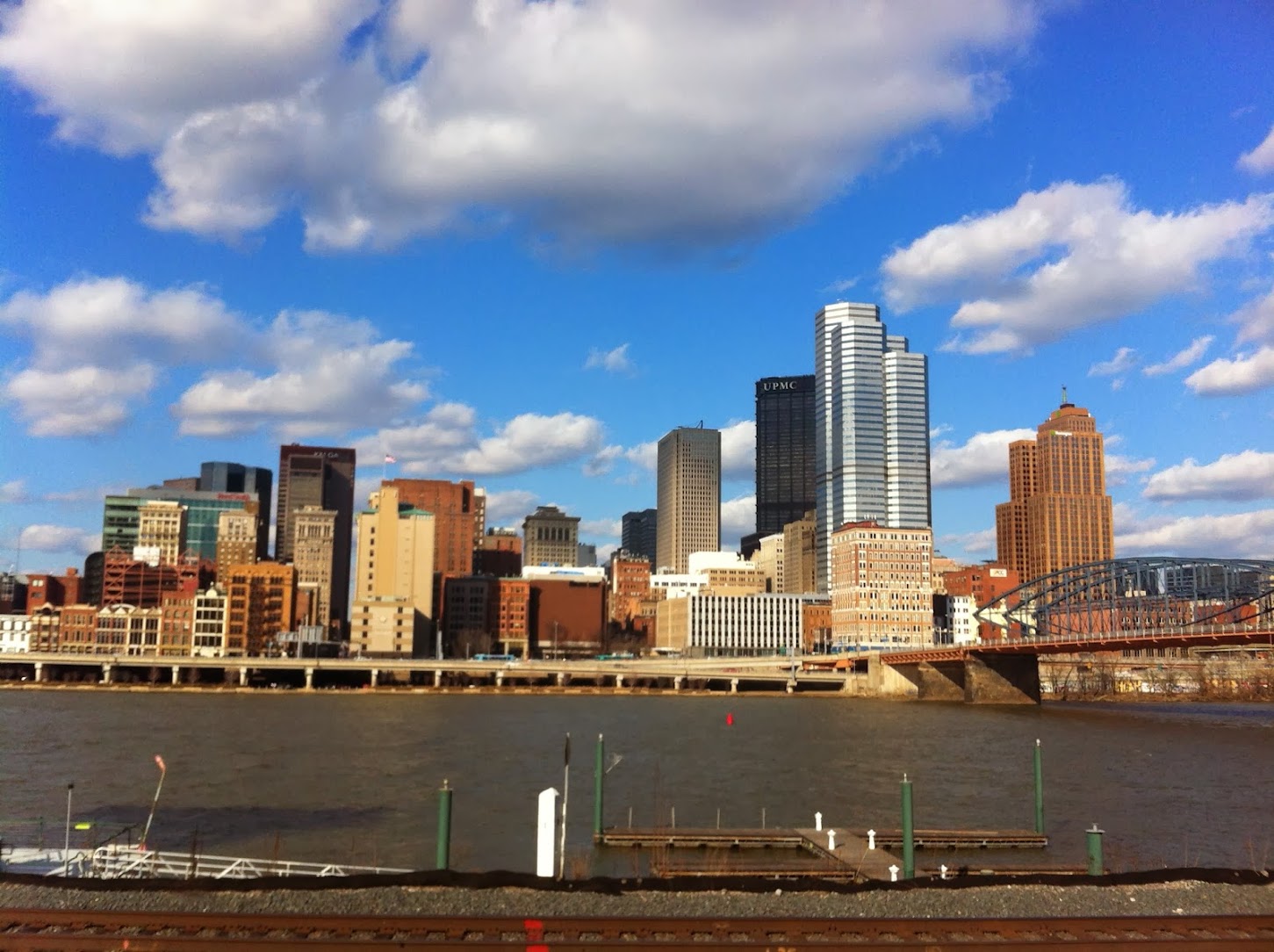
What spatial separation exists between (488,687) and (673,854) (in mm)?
161256

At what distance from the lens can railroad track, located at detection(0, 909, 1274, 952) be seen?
634 inches

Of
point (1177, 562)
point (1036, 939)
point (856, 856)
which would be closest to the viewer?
point (1036, 939)

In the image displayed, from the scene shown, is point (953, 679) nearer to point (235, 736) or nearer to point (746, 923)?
point (235, 736)

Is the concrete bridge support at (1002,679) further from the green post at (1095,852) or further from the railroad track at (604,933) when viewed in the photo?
the railroad track at (604,933)

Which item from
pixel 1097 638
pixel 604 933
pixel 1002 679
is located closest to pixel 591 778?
pixel 604 933

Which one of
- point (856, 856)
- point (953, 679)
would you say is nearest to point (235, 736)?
point (856, 856)

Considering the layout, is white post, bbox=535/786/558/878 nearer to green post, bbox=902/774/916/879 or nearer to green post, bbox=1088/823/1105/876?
green post, bbox=902/774/916/879

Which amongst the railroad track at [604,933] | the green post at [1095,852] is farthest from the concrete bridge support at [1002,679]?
the railroad track at [604,933]

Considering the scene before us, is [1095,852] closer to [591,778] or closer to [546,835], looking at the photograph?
[546,835]

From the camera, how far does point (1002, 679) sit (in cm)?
15875

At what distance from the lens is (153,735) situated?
3258 inches

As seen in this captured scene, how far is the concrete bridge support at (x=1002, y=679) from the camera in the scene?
158500mm

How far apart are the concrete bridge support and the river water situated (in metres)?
38.7

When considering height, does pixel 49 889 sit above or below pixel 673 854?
above
